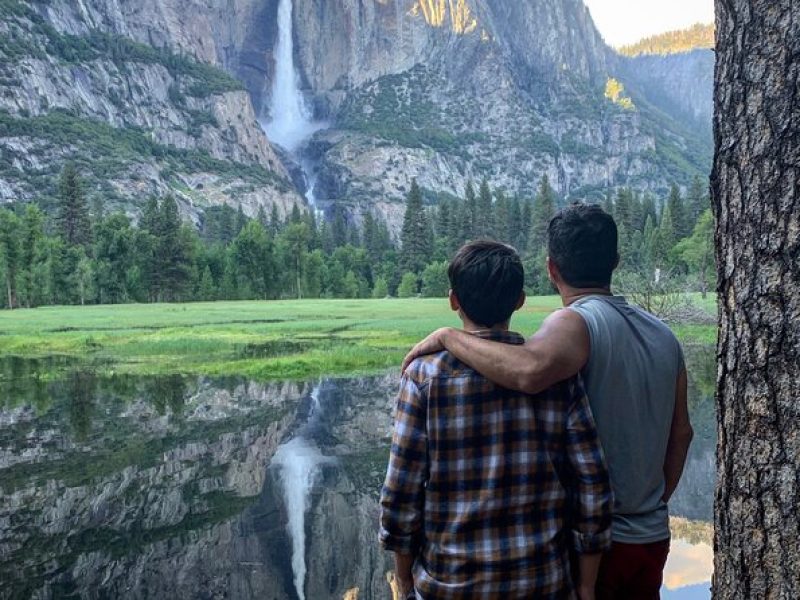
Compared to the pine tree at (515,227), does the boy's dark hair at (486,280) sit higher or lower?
lower

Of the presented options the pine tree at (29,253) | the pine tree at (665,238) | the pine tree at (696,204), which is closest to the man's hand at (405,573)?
the pine tree at (29,253)

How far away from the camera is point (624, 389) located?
2.90 meters

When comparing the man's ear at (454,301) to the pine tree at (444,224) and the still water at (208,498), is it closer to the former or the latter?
the still water at (208,498)

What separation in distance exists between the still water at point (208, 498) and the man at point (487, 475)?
389 cm

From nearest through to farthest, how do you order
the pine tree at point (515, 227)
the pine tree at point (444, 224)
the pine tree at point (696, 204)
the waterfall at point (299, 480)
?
the waterfall at point (299, 480) < the pine tree at point (696, 204) < the pine tree at point (444, 224) < the pine tree at point (515, 227)

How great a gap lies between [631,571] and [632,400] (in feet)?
2.37

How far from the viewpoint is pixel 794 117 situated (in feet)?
8.44

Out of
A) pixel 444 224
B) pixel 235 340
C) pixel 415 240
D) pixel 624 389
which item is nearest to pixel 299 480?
pixel 624 389

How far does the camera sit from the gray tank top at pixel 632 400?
287 cm

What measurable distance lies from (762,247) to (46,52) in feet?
590

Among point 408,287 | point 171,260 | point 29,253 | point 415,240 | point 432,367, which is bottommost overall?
point 408,287

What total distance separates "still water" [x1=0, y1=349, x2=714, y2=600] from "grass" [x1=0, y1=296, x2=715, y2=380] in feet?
15.5

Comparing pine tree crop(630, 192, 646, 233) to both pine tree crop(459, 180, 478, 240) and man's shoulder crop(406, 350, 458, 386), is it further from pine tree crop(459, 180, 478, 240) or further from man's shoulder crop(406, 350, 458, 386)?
man's shoulder crop(406, 350, 458, 386)

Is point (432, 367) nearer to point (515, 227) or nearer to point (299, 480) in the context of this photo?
point (299, 480)
